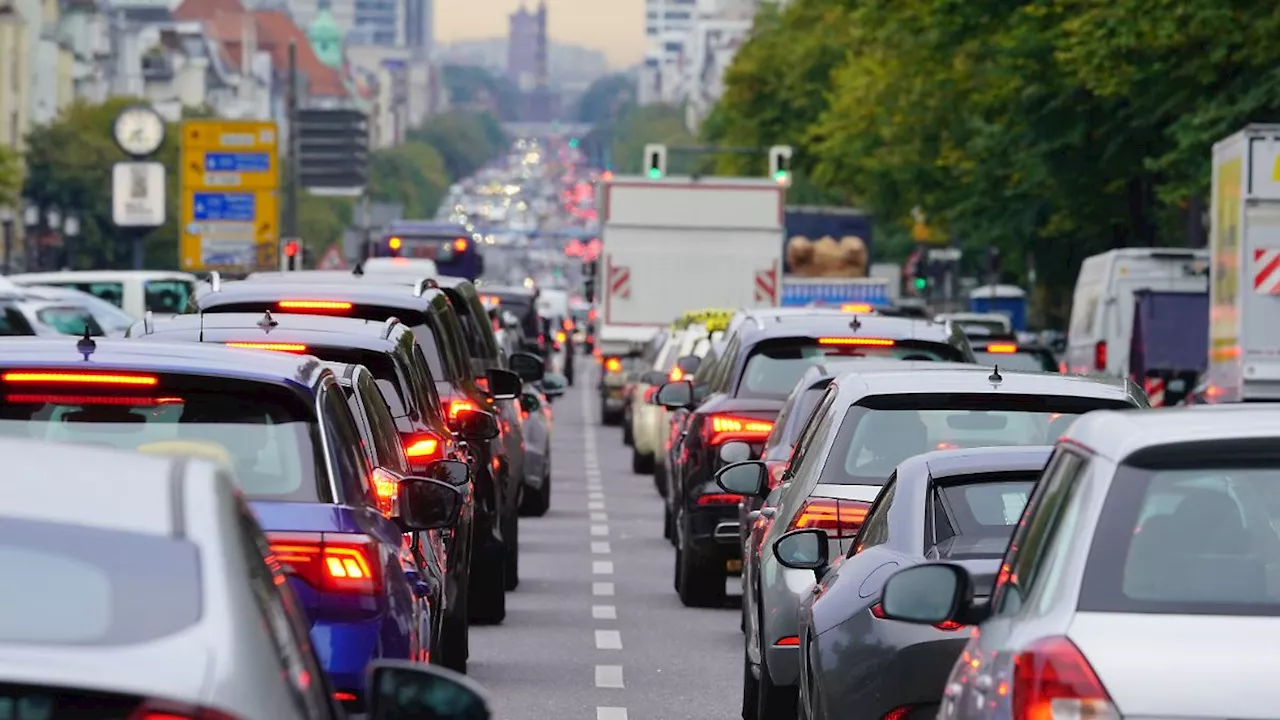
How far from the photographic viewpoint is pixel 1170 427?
18.9 ft

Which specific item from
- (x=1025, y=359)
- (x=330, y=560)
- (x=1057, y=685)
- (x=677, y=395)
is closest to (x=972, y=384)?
(x=330, y=560)

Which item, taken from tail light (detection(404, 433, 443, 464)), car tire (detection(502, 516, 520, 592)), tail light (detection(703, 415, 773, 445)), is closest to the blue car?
tail light (detection(404, 433, 443, 464))

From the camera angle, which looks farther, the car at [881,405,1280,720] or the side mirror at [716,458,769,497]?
the side mirror at [716,458,769,497]

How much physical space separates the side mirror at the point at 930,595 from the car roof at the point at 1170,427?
381 millimetres

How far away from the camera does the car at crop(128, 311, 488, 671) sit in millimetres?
11422

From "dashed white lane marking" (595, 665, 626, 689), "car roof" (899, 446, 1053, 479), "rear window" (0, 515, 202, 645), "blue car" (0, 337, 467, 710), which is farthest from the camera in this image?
"dashed white lane marking" (595, 665, 626, 689)

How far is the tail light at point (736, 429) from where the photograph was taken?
632 inches

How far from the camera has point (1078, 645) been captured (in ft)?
17.5

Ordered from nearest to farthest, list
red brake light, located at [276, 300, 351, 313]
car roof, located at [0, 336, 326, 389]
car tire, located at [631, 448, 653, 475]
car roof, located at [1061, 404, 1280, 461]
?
car roof, located at [1061, 404, 1280, 461]
car roof, located at [0, 336, 326, 389]
red brake light, located at [276, 300, 351, 313]
car tire, located at [631, 448, 653, 475]

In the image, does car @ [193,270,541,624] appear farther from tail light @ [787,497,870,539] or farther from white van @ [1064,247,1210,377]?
white van @ [1064,247,1210,377]

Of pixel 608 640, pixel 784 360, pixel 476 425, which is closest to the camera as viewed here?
pixel 476 425

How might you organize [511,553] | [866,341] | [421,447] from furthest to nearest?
[511,553] → [866,341] → [421,447]

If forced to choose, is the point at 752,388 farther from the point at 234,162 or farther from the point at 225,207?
the point at 225,207

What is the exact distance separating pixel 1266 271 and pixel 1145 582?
76.4 feet
